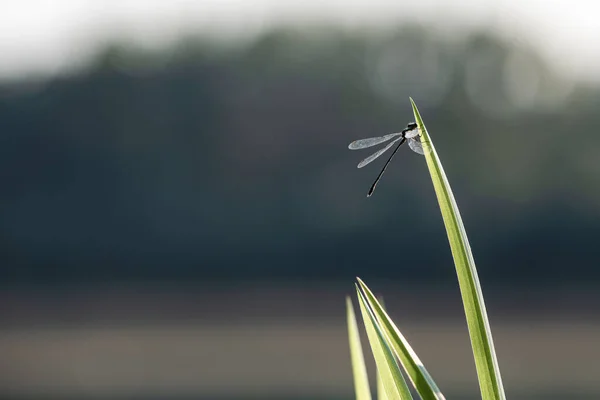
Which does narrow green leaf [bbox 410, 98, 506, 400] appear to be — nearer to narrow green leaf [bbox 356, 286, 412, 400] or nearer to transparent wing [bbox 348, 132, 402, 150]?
narrow green leaf [bbox 356, 286, 412, 400]

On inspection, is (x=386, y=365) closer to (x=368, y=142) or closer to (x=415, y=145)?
(x=415, y=145)

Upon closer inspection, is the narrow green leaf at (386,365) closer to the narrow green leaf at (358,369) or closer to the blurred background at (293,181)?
the narrow green leaf at (358,369)

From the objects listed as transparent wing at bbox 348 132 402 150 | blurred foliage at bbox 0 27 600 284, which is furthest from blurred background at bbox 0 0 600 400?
transparent wing at bbox 348 132 402 150

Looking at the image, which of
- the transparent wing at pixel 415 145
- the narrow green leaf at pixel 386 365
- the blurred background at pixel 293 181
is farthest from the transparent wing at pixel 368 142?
the blurred background at pixel 293 181

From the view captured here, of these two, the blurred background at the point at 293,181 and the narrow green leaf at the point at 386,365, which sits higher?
the blurred background at the point at 293,181

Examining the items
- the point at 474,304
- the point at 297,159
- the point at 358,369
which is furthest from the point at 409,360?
the point at 297,159

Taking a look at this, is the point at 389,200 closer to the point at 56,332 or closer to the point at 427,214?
the point at 427,214


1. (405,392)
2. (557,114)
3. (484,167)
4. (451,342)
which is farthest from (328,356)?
(405,392)
